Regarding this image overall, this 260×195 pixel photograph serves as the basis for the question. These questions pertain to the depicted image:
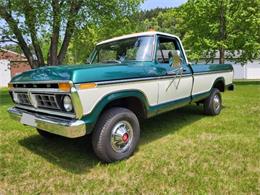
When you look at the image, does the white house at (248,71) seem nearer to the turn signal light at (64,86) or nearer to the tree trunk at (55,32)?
the tree trunk at (55,32)

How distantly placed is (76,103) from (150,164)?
1468mm

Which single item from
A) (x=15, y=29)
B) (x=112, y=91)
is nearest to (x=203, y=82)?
(x=112, y=91)

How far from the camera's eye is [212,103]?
7191mm

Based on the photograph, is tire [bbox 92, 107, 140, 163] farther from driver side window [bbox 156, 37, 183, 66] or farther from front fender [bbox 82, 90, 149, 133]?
driver side window [bbox 156, 37, 183, 66]

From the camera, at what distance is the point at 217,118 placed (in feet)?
23.0

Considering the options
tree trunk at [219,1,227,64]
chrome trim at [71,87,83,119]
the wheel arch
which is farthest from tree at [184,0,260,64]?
chrome trim at [71,87,83,119]

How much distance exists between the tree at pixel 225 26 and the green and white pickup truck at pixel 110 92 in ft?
52.6

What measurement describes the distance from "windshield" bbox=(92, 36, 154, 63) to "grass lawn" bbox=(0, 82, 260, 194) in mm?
1625

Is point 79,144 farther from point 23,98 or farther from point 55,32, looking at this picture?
point 55,32

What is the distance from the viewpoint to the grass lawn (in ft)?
11.0

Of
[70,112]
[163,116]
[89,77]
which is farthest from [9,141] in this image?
[163,116]

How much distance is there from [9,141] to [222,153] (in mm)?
3997

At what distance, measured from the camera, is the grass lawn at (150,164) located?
3367 millimetres

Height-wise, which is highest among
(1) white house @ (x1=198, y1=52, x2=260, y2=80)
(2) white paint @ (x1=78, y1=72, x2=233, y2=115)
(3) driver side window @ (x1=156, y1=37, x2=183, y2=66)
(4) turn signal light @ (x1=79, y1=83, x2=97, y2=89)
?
(3) driver side window @ (x1=156, y1=37, x2=183, y2=66)
